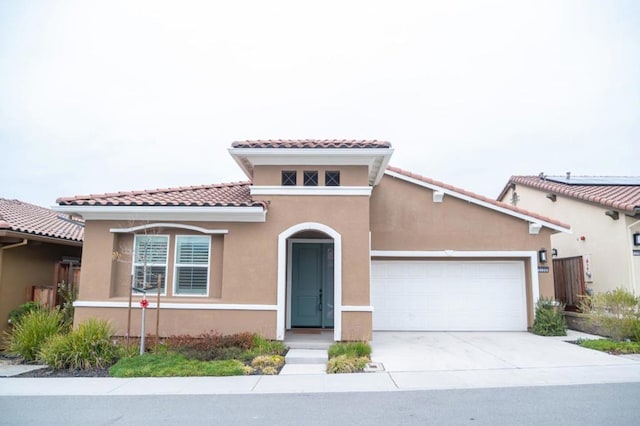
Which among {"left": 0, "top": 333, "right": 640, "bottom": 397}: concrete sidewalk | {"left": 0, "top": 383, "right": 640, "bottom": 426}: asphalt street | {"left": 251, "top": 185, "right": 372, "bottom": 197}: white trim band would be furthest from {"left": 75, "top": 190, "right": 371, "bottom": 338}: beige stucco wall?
{"left": 0, "top": 383, "right": 640, "bottom": 426}: asphalt street

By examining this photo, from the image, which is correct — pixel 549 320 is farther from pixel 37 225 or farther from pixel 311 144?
pixel 37 225

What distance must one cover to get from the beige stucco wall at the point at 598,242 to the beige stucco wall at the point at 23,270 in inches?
675

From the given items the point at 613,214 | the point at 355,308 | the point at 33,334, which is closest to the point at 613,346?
the point at 613,214

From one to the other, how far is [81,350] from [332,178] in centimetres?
691

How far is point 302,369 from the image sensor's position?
29.2ft

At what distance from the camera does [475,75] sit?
51.2 ft

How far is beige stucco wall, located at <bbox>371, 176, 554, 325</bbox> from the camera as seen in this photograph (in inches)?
529

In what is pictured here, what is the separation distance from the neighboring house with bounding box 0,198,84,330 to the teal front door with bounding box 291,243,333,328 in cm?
686

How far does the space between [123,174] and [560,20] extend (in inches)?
1089

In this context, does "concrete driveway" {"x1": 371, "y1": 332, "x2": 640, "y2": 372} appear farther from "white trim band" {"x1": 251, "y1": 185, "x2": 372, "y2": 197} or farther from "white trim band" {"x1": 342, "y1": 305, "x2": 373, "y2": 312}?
"white trim band" {"x1": 251, "y1": 185, "x2": 372, "y2": 197}

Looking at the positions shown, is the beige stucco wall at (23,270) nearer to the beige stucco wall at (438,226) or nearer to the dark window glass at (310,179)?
the dark window glass at (310,179)

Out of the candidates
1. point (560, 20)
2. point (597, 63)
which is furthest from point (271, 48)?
point (597, 63)

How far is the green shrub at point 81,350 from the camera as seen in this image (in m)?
9.01

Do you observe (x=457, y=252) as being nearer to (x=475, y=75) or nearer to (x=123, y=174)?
(x=475, y=75)
